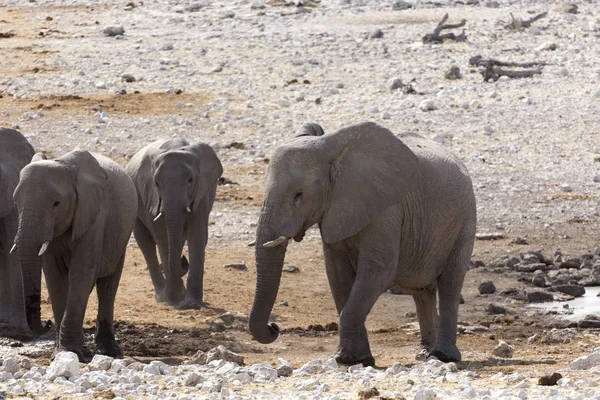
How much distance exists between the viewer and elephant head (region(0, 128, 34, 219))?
1243 centimetres

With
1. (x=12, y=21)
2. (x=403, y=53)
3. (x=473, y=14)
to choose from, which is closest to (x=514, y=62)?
(x=403, y=53)

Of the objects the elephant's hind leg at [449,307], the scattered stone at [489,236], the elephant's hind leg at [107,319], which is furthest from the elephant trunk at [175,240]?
the scattered stone at [489,236]

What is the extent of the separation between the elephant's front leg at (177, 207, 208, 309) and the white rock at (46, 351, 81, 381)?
4900 millimetres

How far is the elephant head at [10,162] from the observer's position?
40.8ft

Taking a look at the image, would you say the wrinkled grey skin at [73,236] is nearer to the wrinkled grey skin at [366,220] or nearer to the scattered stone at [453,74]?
the wrinkled grey skin at [366,220]

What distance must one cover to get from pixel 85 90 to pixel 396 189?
15.2 m

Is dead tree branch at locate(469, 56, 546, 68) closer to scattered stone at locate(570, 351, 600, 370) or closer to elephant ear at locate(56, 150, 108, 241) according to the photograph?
elephant ear at locate(56, 150, 108, 241)

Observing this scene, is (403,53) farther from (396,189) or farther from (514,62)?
(396,189)

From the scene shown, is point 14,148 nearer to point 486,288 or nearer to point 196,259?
Result: point 196,259

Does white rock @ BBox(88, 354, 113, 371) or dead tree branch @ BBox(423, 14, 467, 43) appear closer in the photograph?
white rock @ BBox(88, 354, 113, 371)

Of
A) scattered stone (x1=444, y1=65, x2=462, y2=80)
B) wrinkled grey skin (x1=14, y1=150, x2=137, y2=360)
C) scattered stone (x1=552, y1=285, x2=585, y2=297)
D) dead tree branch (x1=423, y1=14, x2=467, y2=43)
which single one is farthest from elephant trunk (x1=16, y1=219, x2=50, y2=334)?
dead tree branch (x1=423, y1=14, x2=467, y2=43)

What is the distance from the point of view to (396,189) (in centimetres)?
1030

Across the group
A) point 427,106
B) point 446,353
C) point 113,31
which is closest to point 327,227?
point 446,353

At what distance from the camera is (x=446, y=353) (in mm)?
→ 10586
